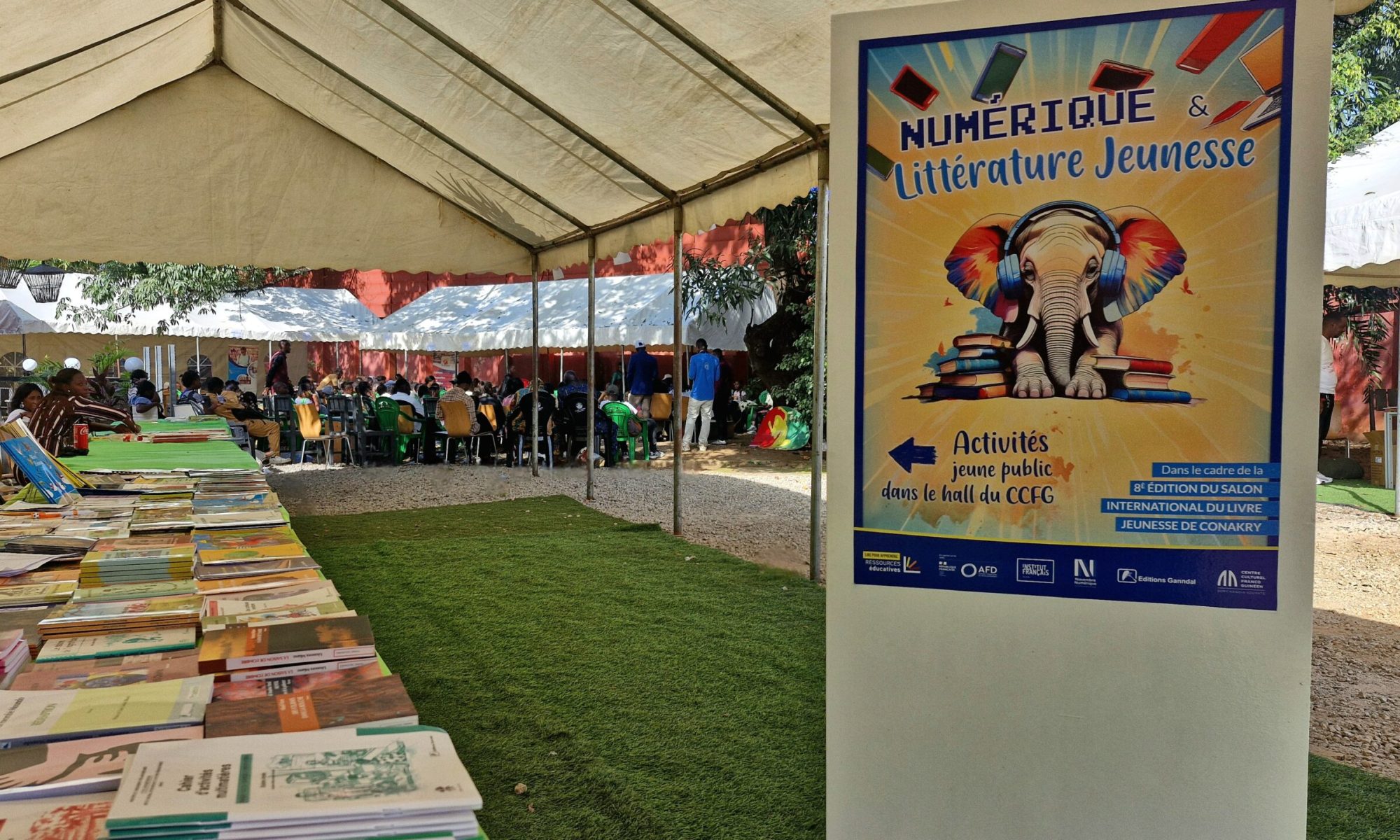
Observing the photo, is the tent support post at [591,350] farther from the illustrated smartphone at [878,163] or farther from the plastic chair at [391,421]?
the illustrated smartphone at [878,163]

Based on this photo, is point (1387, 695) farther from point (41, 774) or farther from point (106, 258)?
point (106, 258)

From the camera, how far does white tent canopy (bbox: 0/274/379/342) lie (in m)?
17.7

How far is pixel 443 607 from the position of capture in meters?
5.45

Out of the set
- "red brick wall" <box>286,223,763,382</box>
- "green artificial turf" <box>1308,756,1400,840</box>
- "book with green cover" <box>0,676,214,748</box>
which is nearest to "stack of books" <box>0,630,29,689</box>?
"book with green cover" <box>0,676,214,748</box>

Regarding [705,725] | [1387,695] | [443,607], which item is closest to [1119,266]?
[705,725]

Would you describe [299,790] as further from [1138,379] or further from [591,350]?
[591,350]

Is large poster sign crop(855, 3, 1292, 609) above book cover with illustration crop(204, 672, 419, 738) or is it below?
above

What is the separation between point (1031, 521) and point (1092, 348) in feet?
→ 0.94

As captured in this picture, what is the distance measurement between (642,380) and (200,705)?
12.7 meters

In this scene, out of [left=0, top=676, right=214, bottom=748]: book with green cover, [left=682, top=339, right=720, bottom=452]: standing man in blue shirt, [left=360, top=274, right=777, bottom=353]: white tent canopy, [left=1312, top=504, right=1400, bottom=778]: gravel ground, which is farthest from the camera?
[left=360, top=274, right=777, bottom=353]: white tent canopy

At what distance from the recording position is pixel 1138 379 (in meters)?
1.64

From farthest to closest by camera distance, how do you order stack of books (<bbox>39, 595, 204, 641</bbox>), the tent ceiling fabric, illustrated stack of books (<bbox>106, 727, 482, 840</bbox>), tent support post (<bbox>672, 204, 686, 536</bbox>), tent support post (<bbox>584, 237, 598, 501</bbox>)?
tent support post (<bbox>584, 237, 598, 501</bbox>)
tent support post (<bbox>672, 204, 686, 536</bbox>)
the tent ceiling fabric
stack of books (<bbox>39, 595, 204, 641</bbox>)
illustrated stack of books (<bbox>106, 727, 482, 840</bbox>)

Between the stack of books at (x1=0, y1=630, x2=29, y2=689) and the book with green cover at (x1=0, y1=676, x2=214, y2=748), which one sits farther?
the stack of books at (x1=0, y1=630, x2=29, y2=689)

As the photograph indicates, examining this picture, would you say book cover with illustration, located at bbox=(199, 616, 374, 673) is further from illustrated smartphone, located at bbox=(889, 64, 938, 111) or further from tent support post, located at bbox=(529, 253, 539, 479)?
tent support post, located at bbox=(529, 253, 539, 479)
